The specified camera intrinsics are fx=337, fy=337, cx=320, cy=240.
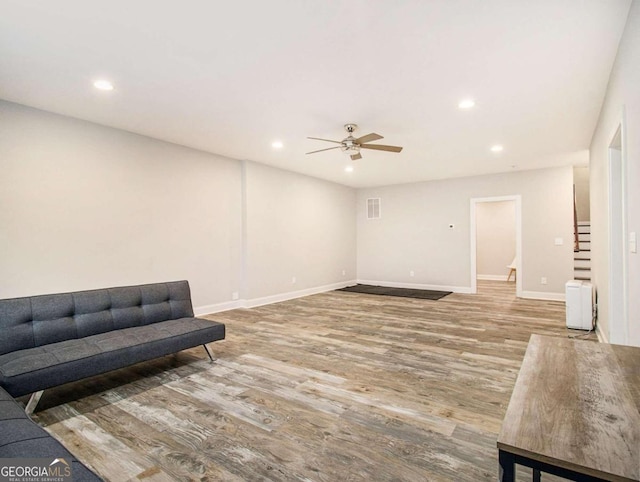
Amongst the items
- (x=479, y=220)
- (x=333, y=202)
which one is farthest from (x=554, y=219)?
(x=333, y=202)

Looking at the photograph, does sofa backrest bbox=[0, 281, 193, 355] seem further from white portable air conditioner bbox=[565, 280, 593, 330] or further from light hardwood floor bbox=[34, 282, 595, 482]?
white portable air conditioner bbox=[565, 280, 593, 330]

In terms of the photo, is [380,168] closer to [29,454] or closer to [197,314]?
[197,314]

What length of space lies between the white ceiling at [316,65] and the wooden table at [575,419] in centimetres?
220

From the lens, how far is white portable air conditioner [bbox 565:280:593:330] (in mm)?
4629

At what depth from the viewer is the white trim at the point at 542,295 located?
6836mm

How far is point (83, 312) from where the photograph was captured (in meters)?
3.05

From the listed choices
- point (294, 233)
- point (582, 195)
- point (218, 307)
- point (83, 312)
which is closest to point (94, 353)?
point (83, 312)

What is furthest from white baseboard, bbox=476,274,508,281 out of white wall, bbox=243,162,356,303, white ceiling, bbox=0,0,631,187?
white ceiling, bbox=0,0,631,187

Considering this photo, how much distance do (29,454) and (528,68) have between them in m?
4.10

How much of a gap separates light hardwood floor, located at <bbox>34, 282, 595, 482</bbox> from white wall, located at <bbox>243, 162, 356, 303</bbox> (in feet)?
7.28

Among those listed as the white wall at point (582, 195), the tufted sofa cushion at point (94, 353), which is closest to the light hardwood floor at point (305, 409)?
the tufted sofa cushion at point (94, 353)

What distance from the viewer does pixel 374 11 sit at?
222 centimetres

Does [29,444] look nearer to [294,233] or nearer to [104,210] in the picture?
[104,210]

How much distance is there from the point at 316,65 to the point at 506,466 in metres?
2.98
